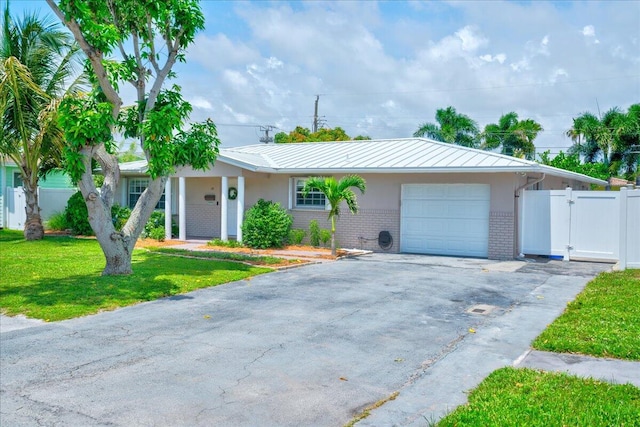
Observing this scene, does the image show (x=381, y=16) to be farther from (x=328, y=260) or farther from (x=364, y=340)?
(x=364, y=340)

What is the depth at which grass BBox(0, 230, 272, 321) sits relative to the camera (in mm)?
8945

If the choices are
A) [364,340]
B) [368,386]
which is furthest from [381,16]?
[368,386]

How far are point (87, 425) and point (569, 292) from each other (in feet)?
29.6

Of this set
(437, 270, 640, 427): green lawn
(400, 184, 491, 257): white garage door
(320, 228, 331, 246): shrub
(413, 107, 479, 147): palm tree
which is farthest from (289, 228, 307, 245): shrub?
(413, 107, 479, 147): palm tree

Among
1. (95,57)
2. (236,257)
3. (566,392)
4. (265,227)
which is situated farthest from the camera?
(265,227)

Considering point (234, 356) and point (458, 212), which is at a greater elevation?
point (458, 212)

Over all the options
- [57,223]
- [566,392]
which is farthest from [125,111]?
[57,223]

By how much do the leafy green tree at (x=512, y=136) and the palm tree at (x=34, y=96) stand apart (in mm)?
26796

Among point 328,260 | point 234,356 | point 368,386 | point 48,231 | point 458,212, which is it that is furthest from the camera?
point 48,231

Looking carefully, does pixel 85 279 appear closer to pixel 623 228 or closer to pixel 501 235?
pixel 501 235

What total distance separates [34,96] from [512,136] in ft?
94.8

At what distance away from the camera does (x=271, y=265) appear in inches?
544

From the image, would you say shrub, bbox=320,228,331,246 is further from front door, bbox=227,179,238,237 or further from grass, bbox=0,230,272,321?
grass, bbox=0,230,272,321

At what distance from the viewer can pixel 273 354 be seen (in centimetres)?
651
